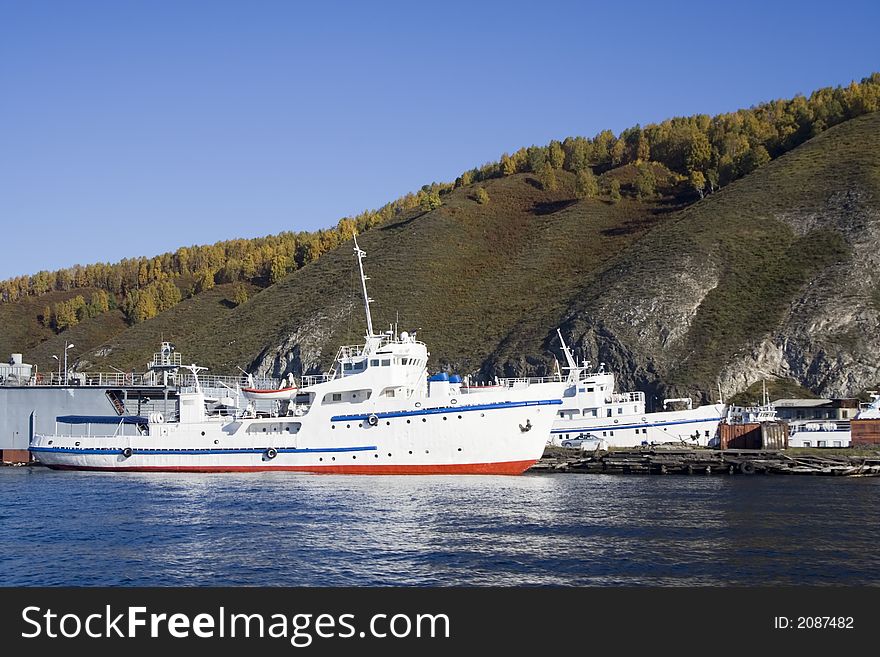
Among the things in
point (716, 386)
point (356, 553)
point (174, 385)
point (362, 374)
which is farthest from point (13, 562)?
point (716, 386)

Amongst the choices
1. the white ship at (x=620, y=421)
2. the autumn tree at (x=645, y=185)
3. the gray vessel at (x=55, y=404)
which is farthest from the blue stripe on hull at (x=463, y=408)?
the autumn tree at (x=645, y=185)

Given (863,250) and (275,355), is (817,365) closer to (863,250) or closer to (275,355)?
(863,250)

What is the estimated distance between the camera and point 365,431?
54.9m

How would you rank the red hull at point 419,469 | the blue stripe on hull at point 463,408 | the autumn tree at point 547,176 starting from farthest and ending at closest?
1. the autumn tree at point 547,176
2. the red hull at point 419,469
3. the blue stripe on hull at point 463,408

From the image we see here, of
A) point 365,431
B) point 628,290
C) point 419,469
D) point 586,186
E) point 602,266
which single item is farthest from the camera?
point 586,186

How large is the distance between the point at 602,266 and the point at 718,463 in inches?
2685

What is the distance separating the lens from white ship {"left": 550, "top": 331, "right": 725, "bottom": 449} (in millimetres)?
71875

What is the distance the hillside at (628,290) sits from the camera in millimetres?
90625

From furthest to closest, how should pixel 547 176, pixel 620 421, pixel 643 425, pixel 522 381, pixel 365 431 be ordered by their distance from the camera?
pixel 547 176 < pixel 620 421 < pixel 643 425 < pixel 522 381 < pixel 365 431

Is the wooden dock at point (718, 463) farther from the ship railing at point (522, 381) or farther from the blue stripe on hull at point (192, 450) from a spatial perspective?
the blue stripe on hull at point (192, 450)

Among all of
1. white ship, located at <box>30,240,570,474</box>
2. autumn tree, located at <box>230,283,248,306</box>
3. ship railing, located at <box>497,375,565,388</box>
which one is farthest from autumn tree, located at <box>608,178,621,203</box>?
white ship, located at <box>30,240,570,474</box>

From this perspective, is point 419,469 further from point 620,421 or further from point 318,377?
point 620,421

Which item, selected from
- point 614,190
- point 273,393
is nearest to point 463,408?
point 273,393

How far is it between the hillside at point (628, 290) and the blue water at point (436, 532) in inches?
1619
